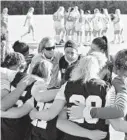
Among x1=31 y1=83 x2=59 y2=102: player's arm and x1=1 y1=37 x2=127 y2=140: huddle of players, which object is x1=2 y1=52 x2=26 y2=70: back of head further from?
x1=31 y1=83 x2=59 y2=102: player's arm

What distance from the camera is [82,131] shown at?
2.36 metres

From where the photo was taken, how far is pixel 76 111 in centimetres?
234

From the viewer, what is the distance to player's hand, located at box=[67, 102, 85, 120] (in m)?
2.32

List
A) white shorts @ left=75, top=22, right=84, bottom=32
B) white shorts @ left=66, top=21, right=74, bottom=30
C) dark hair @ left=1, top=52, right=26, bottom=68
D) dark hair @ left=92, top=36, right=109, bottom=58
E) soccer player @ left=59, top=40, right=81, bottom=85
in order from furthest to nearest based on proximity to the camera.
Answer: white shorts @ left=66, top=21, right=74, bottom=30 < white shorts @ left=75, top=22, right=84, bottom=32 < soccer player @ left=59, top=40, right=81, bottom=85 < dark hair @ left=92, top=36, right=109, bottom=58 < dark hair @ left=1, top=52, right=26, bottom=68

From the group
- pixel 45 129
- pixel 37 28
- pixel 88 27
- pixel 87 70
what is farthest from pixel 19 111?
pixel 37 28

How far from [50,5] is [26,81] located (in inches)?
830

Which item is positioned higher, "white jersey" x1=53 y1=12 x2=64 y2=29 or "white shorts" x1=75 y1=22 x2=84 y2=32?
"white jersey" x1=53 y1=12 x2=64 y2=29

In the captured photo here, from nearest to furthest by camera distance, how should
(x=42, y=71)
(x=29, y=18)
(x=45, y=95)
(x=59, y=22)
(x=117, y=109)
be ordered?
(x=117, y=109)
(x=45, y=95)
(x=42, y=71)
(x=59, y=22)
(x=29, y=18)

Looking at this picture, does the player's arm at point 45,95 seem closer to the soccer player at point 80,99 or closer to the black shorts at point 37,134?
the soccer player at point 80,99

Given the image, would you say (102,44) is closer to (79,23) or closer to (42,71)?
(42,71)

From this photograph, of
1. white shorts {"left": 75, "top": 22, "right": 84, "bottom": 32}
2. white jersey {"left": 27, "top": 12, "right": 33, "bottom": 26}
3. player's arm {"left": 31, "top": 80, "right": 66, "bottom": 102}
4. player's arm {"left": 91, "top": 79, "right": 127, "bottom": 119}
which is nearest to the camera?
player's arm {"left": 91, "top": 79, "right": 127, "bottom": 119}

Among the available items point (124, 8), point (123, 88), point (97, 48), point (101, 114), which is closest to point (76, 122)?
point (101, 114)

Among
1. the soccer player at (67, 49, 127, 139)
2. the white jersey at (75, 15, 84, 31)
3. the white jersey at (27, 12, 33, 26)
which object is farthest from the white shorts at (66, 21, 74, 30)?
the soccer player at (67, 49, 127, 139)

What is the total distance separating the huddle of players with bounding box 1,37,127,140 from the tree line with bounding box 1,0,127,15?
19.2 meters
